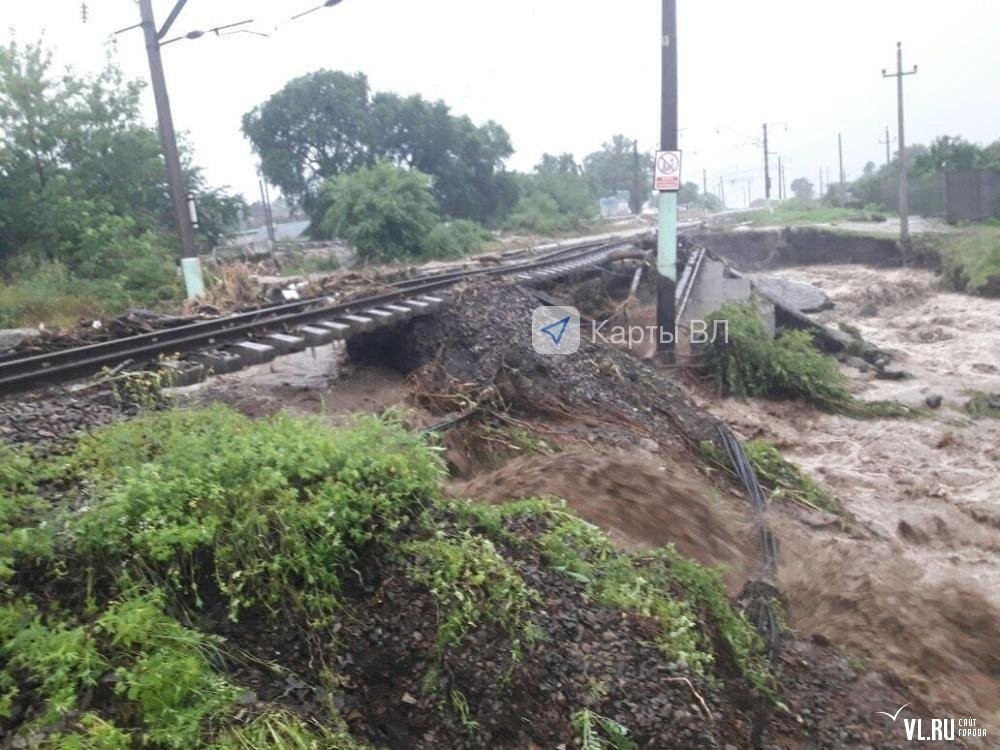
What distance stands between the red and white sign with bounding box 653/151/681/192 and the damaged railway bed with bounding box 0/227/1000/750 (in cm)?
453

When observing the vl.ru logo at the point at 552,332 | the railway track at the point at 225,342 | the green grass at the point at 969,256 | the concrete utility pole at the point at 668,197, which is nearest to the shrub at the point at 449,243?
the green grass at the point at 969,256

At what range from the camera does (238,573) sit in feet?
11.8

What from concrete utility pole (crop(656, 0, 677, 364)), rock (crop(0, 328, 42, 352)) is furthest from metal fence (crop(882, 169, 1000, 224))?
rock (crop(0, 328, 42, 352))

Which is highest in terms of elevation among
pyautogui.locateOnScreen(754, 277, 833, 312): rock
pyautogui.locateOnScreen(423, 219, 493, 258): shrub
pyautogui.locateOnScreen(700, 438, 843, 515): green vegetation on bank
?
pyautogui.locateOnScreen(423, 219, 493, 258): shrub

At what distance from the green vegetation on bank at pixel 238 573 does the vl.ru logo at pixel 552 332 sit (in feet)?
14.9

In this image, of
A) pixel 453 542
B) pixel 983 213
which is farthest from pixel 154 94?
pixel 983 213

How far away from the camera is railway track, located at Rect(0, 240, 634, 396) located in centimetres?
678

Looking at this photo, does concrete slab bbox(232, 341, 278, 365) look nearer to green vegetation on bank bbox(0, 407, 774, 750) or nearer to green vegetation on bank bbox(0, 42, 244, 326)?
green vegetation on bank bbox(0, 407, 774, 750)

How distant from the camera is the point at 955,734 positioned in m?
3.97

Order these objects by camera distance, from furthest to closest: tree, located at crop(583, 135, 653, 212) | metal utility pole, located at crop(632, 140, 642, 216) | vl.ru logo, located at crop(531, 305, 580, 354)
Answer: tree, located at crop(583, 135, 653, 212), metal utility pole, located at crop(632, 140, 642, 216), vl.ru logo, located at crop(531, 305, 580, 354)

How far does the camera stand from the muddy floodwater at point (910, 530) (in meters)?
5.17

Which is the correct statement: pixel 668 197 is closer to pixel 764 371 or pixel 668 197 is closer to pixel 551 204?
pixel 764 371

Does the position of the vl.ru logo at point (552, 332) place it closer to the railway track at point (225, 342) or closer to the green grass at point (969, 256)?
the railway track at point (225, 342)

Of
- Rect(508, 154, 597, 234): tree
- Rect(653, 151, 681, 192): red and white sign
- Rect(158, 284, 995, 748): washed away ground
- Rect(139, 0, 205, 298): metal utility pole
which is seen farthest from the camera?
Rect(508, 154, 597, 234): tree
